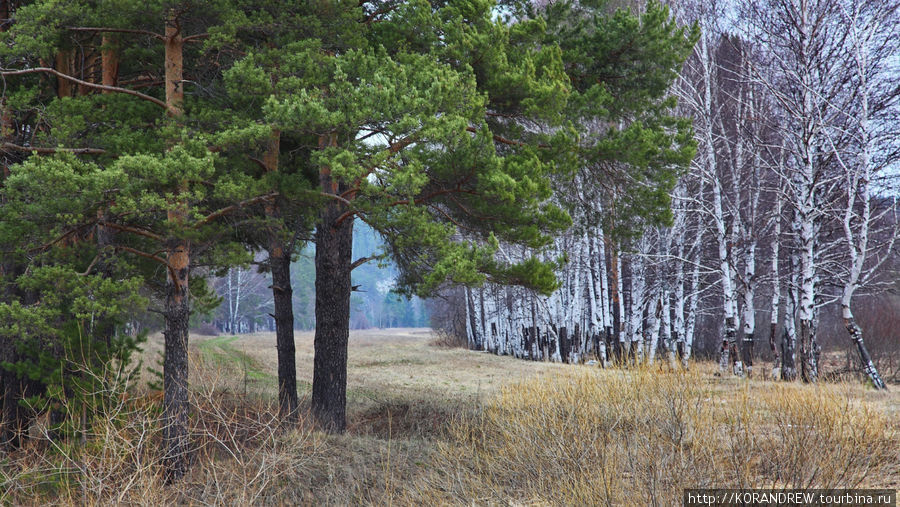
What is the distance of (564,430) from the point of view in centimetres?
607

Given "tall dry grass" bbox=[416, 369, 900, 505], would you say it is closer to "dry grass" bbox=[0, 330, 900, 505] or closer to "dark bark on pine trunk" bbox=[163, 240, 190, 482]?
"dry grass" bbox=[0, 330, 900, 505]

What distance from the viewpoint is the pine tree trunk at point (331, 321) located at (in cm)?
959

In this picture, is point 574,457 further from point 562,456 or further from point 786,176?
point 786,176

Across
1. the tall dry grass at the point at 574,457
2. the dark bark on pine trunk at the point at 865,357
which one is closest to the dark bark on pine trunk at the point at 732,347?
the dark bark on pine trunk at the point at 865,357

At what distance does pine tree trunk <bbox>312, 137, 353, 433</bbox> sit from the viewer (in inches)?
378

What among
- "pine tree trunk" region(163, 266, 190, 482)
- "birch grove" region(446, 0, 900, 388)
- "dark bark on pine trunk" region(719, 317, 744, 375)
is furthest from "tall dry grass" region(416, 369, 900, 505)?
"dark bark on pine trunk" region(719, 317, 744, 375)

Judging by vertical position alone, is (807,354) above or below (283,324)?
below

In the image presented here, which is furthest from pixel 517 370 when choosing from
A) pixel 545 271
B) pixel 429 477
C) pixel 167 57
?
pixel 167 57

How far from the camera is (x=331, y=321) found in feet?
31.8

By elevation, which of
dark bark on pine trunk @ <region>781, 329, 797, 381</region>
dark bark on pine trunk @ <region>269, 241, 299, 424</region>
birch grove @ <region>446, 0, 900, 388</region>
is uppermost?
birch grove @ <region>446, 0, 900, 388</region>

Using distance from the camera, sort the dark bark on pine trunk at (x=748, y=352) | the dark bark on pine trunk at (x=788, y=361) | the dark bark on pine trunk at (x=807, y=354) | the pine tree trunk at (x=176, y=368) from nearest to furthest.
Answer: the pine tree trunk at (x=176, y=368), the dark bark on pine trunk at (x=807, y=354), the dark bark on pine trunk at (x=788, y=361), the dark bark on pine trunk at (x=748, y=352)

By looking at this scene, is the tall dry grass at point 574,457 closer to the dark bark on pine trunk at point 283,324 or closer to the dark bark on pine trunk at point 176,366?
the dark bark on pine trunk at point 176,366

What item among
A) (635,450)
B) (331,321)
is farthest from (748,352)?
(635,450)

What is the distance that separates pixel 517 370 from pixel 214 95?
13.5 m
